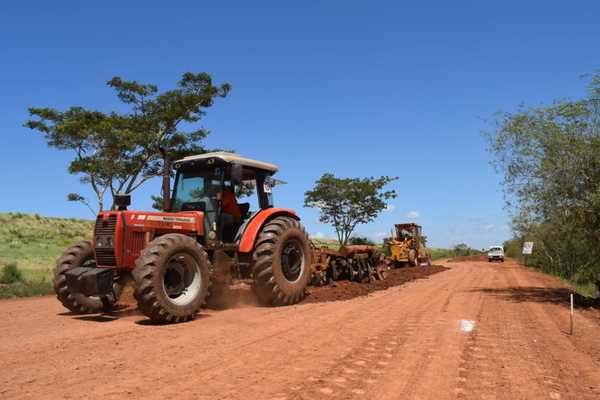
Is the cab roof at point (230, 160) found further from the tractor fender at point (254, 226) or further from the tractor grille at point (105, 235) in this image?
the tractor grille at point (105, 235)

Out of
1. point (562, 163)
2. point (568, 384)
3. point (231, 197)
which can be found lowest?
point (568, 384)

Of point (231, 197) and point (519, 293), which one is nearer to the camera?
point (231, 197)

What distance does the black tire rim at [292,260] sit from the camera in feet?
33.1

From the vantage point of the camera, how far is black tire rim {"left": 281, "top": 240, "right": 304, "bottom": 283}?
10086mm

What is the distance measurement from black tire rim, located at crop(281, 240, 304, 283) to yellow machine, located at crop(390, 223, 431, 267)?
663 inches

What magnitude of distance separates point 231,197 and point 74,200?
50.7ft

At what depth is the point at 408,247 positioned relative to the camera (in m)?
28.1

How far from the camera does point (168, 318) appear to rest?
24.0 ft

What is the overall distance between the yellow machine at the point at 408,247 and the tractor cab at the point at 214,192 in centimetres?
1804

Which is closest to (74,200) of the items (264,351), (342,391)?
(264,351)

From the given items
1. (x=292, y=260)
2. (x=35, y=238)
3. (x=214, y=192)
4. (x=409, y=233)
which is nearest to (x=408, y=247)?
(x=409, y=233)

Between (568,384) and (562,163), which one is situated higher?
(562,163)

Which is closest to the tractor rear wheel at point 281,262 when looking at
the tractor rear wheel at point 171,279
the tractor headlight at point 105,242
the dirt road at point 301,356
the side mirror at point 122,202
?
the dirt road at point 301,356

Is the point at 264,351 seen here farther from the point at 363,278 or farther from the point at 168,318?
the point at 363,278
